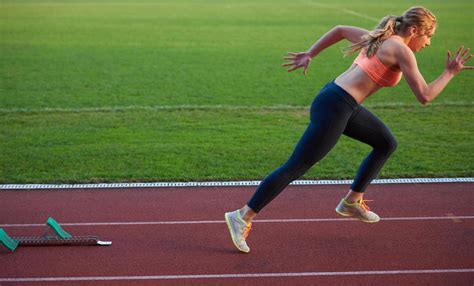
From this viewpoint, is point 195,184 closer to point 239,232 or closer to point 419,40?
point 239,232

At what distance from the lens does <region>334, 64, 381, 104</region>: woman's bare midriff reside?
548 centimetres

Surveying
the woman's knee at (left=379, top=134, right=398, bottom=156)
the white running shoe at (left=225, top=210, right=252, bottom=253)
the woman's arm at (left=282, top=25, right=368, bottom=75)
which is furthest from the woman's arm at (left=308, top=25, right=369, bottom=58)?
the white running shoe at (left=225, top=210, right=252, bottom=253)

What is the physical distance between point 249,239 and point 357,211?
0.90 m

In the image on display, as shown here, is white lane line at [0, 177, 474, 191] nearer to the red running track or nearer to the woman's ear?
the red running track

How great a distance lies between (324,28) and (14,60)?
10.9m

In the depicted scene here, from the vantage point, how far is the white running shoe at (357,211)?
241 inches

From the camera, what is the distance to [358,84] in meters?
5.50

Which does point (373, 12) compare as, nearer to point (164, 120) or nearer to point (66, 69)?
point (66, 69)

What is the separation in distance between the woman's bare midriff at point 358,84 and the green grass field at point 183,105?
267 cm

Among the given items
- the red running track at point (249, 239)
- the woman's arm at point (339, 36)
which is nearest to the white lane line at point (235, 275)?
the red running track at point (249, 239)

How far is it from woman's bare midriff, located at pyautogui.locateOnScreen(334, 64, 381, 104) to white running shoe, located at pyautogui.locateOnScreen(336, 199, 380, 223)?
0.99m

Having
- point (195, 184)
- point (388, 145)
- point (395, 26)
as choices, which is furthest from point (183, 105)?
point (395, 26)

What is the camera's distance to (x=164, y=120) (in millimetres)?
11039

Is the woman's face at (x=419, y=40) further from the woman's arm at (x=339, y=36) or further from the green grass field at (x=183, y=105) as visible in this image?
the green grass field at (x=183, y=105)
